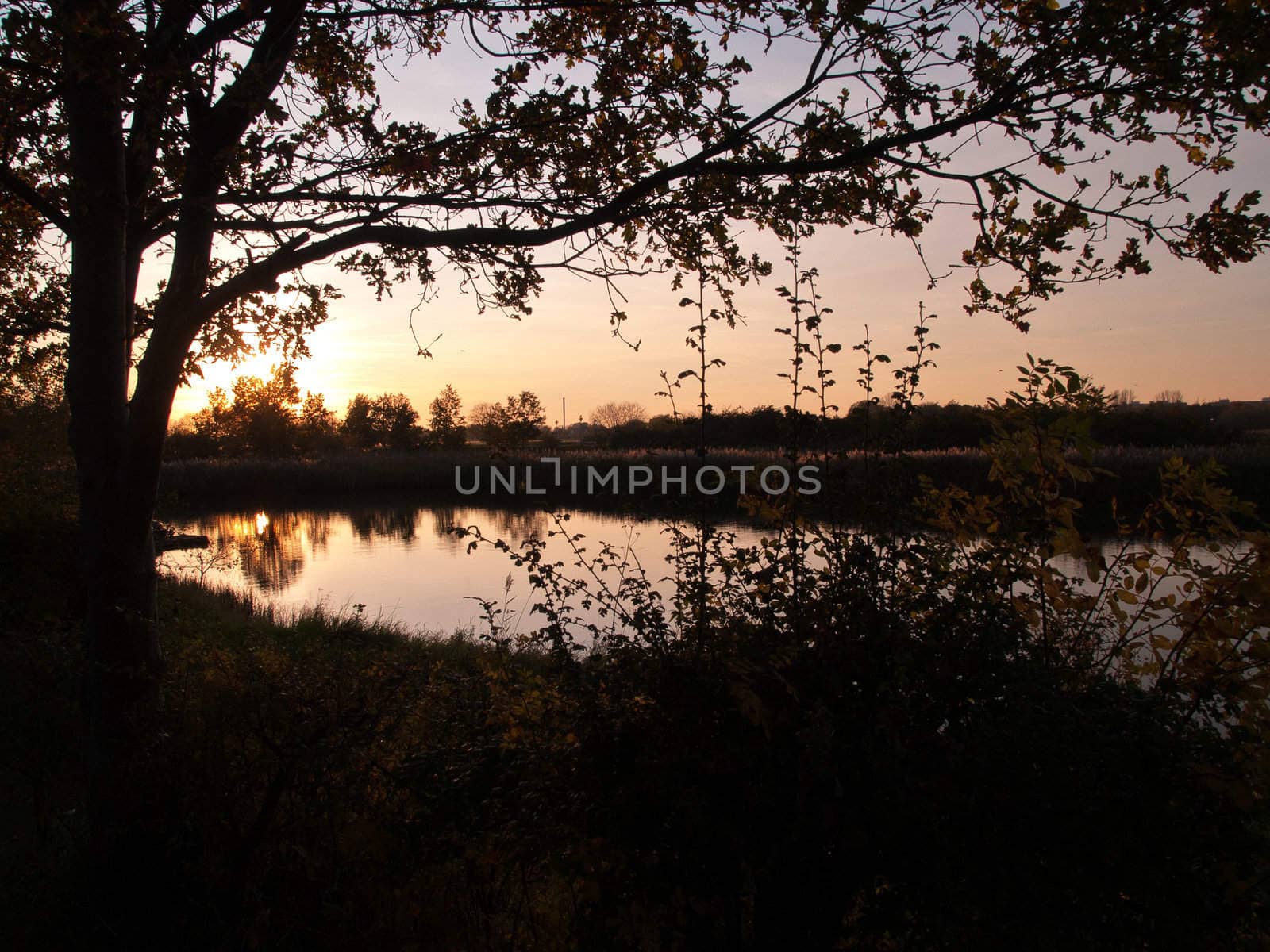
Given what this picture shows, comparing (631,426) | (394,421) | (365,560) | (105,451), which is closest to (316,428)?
(394,421)

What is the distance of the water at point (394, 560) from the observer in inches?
517

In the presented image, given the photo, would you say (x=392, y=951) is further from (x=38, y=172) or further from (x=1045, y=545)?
(x=38, y=172)

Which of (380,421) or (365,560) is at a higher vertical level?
(380,421)

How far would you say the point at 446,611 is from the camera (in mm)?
13625

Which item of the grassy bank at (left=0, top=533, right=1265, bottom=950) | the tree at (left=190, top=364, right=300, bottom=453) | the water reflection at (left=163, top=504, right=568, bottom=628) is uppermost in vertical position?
the tree at (left=190, top=364, right=300, bottom=453)

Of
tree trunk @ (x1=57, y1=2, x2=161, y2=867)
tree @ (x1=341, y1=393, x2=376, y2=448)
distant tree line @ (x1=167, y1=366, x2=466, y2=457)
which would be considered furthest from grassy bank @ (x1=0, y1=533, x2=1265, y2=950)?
tree @ (x1=341, y1=393, x2=376, y2=448)

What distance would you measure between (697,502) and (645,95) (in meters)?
2.58

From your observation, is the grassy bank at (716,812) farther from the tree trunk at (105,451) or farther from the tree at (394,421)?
A: the tree at (394,421)

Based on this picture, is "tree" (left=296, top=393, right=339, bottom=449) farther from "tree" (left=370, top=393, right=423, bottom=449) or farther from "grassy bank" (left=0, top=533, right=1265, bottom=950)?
"grassy bank" (left=0, top=533, right=1265, bottom=950)

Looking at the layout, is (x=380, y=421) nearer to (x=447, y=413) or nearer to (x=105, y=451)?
(x=447, y=413)

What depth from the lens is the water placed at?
13125 mm

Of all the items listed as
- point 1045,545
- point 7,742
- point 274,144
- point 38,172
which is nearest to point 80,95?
point 274,144

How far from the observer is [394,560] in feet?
62.9

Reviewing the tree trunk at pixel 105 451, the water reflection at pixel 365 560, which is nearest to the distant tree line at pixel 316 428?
the water reflection at pixel 365 560
